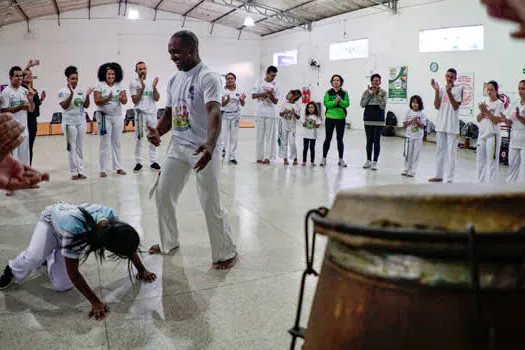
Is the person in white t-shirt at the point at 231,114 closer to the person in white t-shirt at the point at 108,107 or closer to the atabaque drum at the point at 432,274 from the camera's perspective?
the person in white t-shirt at the point at 108,107

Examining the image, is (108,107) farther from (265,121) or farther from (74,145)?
(265,121)

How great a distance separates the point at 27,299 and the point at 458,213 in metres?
2.89

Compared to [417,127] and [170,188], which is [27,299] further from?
[417,127]

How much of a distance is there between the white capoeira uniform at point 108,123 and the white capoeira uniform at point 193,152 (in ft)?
14.0

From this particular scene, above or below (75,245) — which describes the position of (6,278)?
below

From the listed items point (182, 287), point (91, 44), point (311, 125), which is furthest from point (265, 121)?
point (91, 44)

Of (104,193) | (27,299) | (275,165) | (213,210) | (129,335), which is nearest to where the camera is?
(129,335)

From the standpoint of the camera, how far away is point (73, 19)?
2116cm

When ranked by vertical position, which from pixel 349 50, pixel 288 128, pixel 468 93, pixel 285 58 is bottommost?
pixel 288 128

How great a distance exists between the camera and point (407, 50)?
14758mm

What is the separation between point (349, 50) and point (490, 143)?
11.7 m

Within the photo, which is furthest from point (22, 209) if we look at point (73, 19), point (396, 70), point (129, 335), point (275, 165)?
point (73, 19)

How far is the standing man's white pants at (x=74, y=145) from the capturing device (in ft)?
24.4

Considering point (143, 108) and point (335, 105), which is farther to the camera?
point (335, 105)
